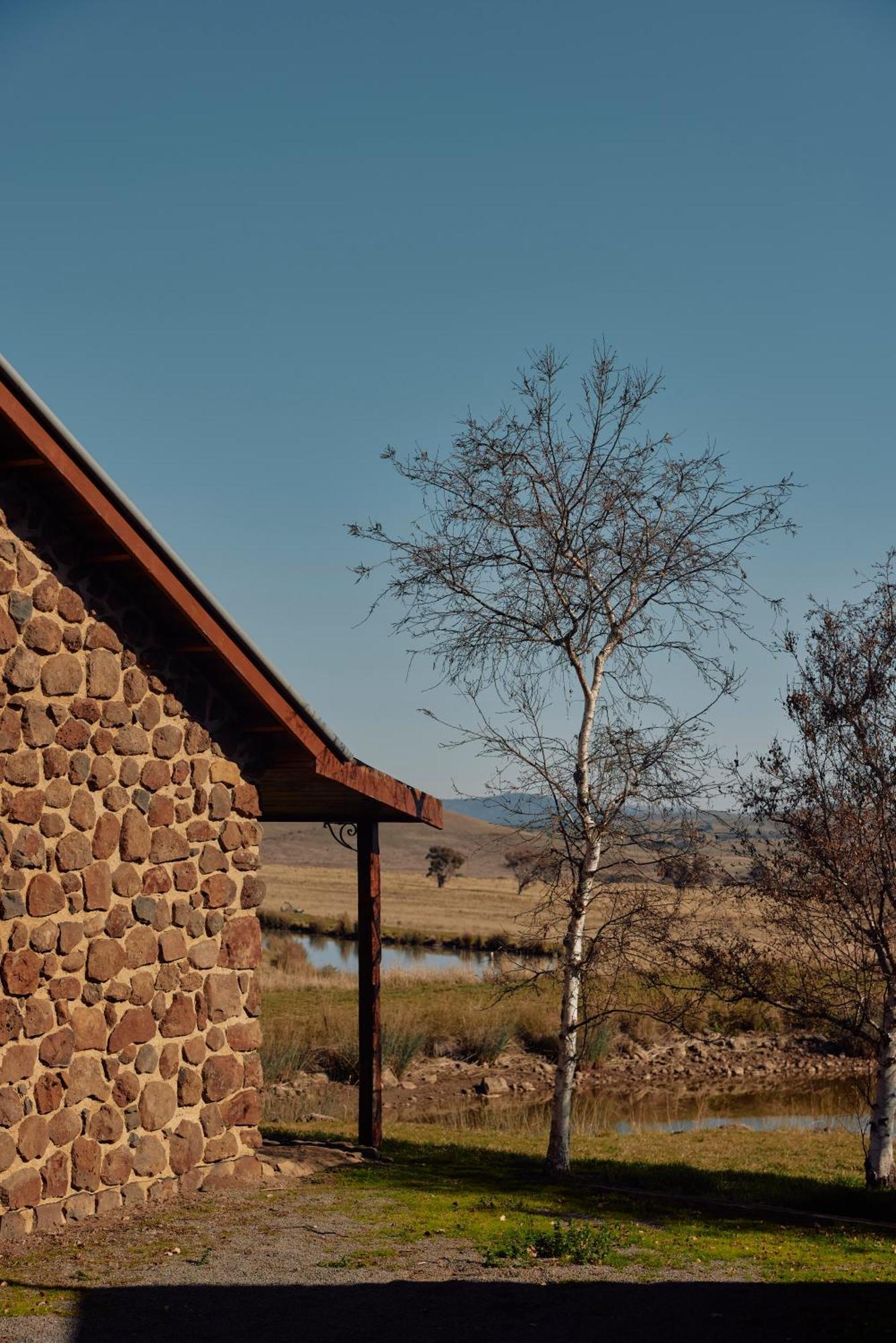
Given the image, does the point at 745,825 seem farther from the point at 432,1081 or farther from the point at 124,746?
the point at 432,1081

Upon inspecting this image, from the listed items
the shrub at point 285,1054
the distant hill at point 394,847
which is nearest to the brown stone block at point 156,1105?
the shrub at point 285,1054

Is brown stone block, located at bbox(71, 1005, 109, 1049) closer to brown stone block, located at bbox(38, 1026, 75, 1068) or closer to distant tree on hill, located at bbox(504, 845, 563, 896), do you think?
brown stone block, located at bbox(38, 1026, 75, 1068)

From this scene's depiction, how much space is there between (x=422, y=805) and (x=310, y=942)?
36394 mm

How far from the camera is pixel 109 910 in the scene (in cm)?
824

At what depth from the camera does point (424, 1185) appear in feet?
33.2

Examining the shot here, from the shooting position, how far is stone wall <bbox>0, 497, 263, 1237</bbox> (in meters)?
7.61

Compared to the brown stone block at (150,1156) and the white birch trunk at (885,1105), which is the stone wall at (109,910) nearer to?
the brown stone block at (150,1156)

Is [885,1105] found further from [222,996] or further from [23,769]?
[23,769]

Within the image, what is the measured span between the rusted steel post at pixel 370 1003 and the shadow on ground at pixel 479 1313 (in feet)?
15.3

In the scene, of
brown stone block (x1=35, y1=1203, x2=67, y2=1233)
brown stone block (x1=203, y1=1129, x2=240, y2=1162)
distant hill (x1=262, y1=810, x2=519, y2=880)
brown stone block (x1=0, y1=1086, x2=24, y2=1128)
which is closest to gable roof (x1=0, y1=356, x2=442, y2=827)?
brown stone block (x1=203, y1=1129, x2=240, y2=1162)

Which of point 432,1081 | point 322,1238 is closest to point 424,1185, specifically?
point 322,1238

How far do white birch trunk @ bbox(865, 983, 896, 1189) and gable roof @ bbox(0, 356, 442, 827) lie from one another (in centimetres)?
519

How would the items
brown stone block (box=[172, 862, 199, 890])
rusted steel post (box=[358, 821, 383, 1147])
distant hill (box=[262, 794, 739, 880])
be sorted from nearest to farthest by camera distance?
brown stone block (box=[172, 862, 199, 890]) → rusted steel post (box=[358, 821, 383, 1147]) → distant hill (box=[262, 794, 739, 880])

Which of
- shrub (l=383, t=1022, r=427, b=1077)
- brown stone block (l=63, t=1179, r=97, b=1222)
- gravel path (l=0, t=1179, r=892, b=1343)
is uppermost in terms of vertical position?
brown stone block (l=63, t=1179, r=97, b=1222)
